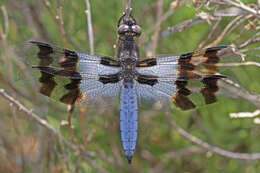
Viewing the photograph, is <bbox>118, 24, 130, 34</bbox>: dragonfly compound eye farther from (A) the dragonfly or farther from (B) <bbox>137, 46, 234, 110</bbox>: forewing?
(B) <bbox>137, 46, 234, 110</bbox>: forewing

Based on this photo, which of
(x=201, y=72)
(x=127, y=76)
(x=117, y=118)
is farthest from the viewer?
(x=117, y=118)

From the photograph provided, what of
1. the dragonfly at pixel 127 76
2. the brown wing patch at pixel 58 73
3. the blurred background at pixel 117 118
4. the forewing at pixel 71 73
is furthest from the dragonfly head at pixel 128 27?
the blurred background at pixel 117 118

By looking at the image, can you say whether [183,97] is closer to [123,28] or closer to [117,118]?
[123,28]

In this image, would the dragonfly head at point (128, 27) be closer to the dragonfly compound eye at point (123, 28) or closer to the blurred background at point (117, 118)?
the dragonfly compound eye at point (123, 28)

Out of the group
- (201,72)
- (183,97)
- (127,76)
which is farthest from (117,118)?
(201,72)

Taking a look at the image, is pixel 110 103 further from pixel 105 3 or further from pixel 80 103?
pixel 105 3

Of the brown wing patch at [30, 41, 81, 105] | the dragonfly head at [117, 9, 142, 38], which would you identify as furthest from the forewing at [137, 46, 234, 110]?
the brown wing patch at [30, 41, 81, 105]

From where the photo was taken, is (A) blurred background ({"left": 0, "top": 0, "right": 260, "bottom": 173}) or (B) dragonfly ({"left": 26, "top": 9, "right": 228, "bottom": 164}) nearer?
(B) dragonfly ({"left": 26, "top": 9, "right": 228, "bottom": 164})

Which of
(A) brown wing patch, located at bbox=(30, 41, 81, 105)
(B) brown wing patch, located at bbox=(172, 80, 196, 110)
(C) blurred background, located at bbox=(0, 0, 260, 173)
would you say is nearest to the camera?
(A) brown wing patch, located at bbox=(30, 41, 81, 105)
